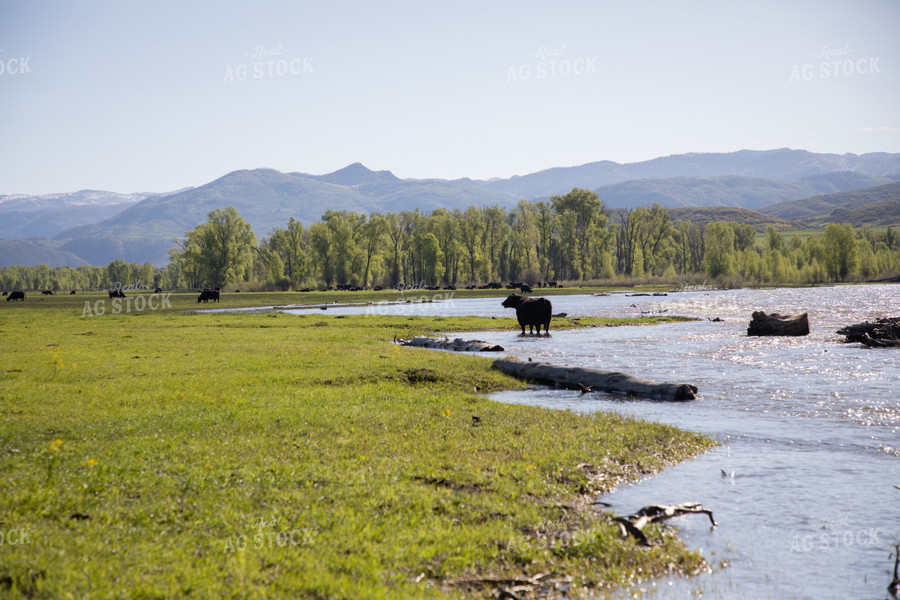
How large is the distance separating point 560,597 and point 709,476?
5460mm

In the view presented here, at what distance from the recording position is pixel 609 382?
20000 millimetres

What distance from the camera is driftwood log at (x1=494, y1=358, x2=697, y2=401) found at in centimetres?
1856

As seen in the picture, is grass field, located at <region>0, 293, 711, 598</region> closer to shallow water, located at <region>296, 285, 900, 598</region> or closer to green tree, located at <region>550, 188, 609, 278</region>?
shallow water, located at <region>296, 285, 900, 598</region>

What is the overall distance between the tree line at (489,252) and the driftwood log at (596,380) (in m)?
118

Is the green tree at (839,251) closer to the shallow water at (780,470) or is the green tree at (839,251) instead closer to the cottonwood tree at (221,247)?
the shallow water at (780,470)

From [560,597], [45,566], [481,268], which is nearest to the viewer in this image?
[45,566]

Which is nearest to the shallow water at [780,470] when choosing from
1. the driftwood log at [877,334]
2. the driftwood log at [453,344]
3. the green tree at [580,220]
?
the driftwood log at [453,344]

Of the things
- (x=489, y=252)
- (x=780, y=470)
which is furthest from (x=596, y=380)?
(x=489, y=252)

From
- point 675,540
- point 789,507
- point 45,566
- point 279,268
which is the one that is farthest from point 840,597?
point 279,268

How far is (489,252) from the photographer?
517ft

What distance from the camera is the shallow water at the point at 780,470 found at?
7.34 meters

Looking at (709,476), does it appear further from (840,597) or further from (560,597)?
(560,597)

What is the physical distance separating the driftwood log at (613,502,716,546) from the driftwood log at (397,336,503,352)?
2101cm

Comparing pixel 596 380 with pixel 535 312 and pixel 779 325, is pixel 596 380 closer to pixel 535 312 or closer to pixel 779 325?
pixel 535 312
